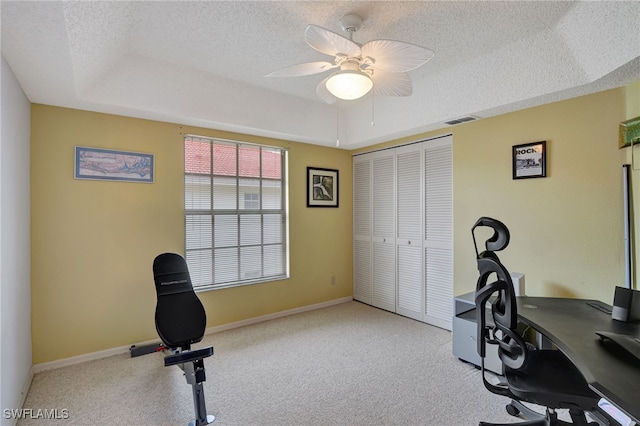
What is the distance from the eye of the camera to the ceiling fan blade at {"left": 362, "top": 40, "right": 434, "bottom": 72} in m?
1.72

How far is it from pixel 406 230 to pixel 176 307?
277 cm

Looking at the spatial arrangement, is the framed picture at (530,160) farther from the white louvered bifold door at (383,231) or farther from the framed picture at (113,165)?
the framed picture at (113,165)

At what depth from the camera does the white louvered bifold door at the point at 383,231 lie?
13.9 ft

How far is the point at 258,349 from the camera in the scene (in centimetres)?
312

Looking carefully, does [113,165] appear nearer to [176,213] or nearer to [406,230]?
[176,213]

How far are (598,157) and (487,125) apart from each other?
0.96 m

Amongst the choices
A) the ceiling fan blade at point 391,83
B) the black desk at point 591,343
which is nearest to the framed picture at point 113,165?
the ceiling fan blade at point 391,83

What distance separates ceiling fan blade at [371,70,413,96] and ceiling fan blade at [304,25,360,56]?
0.34m

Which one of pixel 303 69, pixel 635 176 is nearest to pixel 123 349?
pixel 303 69

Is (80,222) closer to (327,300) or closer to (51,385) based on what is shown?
(51,385)

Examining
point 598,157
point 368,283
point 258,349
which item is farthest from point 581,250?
point 258,349

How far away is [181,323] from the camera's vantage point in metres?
2.49

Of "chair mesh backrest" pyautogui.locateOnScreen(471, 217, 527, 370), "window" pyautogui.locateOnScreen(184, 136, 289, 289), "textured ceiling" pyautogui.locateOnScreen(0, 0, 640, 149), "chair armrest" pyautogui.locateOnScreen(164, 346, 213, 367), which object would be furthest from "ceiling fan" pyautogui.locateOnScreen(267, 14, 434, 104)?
"chair armrest" pyautogui.locateOnScreen(164, 346, 213, 367)

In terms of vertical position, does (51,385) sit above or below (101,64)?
Answer: below
